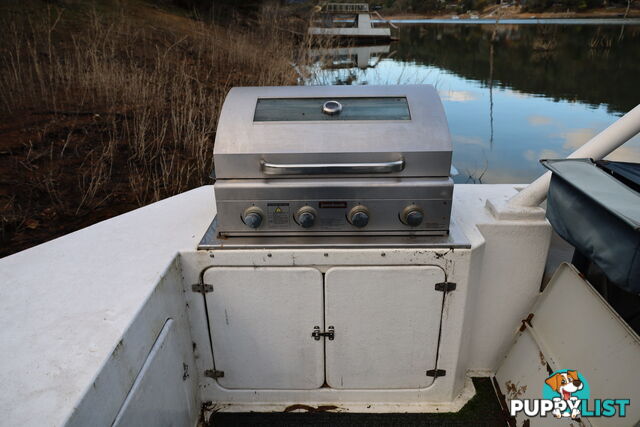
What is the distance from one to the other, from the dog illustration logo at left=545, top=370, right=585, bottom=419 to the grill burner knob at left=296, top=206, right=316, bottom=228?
3.47 ft

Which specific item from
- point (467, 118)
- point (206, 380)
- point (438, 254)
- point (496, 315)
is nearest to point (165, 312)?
point (206, 380)

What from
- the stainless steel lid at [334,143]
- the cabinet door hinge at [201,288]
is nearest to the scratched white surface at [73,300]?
the cabinet door hinge at [201,288]

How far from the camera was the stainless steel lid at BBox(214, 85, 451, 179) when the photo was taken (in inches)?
54.9

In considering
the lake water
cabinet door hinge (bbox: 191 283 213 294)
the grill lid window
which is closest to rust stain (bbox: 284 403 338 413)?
cabinet door hinge (bbox: 191 283 213 294)

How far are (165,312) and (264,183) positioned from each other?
1.82 ft

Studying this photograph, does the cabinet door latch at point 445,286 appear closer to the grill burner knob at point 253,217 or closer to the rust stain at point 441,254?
the rust stain at point 441,254

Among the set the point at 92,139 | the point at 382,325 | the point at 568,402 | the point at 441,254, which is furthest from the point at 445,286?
the point at 92,139

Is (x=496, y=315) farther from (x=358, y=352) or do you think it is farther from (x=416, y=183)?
(x=416, y=183)

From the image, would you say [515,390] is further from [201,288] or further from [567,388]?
[201,288]

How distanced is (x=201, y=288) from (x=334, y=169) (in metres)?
0.68

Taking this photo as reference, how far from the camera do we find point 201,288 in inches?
60.9

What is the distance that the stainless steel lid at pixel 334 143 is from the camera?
4.58 feet

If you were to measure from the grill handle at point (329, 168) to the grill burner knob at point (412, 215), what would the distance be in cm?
15

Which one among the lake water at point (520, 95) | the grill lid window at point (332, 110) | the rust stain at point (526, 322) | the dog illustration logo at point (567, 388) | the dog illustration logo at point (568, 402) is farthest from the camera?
the lake water at point (520, 95)
